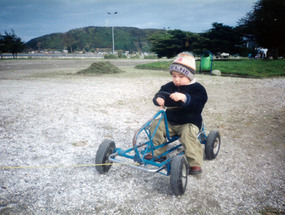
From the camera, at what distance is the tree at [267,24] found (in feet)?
72.2

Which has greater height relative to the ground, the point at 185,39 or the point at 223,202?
the point at 185,39

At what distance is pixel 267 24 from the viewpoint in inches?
881

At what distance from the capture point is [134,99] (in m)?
7.01

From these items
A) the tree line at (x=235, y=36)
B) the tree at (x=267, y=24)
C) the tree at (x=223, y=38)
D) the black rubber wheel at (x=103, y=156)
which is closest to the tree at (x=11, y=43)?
the tree line at (x=235, y=36)

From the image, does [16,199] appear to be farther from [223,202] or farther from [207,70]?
[207,70]

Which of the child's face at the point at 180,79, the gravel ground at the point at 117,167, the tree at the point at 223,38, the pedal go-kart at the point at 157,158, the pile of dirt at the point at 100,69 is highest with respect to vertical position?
the tree at the point at 223,38

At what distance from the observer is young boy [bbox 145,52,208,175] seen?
2.67 meters

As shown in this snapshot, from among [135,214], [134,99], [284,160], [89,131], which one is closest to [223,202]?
[135,214]

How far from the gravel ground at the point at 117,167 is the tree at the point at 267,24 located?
20913 mm

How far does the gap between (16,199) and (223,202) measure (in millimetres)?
2270

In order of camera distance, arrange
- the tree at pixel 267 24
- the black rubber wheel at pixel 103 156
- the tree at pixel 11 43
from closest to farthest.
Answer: the black rubber wheel at pixel 103 156 < the tree at pixel 267 24 < the tree at pixel 11 43

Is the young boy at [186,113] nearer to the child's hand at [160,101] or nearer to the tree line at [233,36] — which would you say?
the child's hand at [160,101]

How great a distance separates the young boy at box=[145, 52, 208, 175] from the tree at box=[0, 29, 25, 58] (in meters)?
38.8

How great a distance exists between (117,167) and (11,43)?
130 feet
